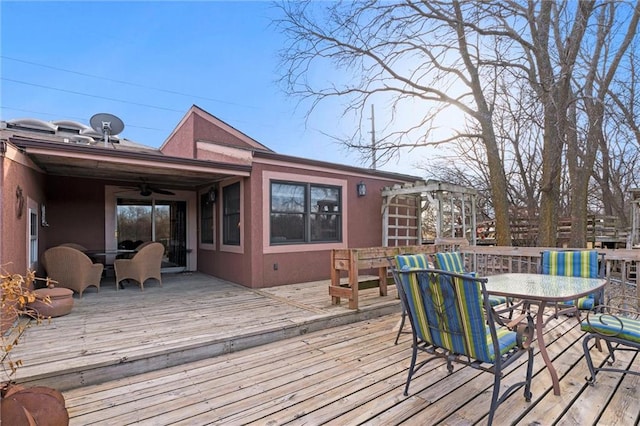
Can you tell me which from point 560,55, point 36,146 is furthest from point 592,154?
point 36,146

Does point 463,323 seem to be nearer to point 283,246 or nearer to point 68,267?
point 283,246

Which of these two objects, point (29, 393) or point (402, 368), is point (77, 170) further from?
point (402, 368)

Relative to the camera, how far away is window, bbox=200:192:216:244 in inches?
303

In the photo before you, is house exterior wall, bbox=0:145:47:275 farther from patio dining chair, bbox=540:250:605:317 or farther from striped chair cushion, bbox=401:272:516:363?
patio dining chair, bbox=540:250:605:317

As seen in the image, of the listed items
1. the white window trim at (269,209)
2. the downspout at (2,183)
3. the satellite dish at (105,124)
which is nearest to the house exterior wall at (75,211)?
the satellite dish at (105,124)

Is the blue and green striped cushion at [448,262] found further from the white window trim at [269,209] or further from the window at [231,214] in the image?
the window at [231,214]

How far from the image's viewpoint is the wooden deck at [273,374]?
→ 92.3 inches

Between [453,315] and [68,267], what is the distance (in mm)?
5752

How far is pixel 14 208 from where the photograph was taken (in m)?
3.94

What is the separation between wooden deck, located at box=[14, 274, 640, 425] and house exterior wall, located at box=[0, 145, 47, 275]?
2.98 ft

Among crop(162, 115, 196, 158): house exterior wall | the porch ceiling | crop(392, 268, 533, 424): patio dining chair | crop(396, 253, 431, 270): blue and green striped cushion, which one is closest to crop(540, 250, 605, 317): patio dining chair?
crop(396, 253, 431, 270): blue and green striped cushion

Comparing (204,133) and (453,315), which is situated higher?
(204,133)

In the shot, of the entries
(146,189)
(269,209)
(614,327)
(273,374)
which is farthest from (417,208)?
(273,374)

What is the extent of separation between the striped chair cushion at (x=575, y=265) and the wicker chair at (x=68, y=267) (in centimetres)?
677
